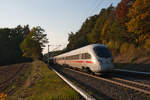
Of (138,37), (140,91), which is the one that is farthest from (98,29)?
(140,91)

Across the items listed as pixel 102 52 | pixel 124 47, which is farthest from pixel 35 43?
pixel 102 52

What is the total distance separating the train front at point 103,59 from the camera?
11.4 m

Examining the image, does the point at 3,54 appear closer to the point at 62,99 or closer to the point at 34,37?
the point at 34,37

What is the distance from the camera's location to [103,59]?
1166 centimetres

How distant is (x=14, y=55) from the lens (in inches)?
Answer: 2992

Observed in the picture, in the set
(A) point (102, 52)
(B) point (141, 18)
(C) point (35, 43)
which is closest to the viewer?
(A) point (102, 52)

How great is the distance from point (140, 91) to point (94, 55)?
570 centimetres

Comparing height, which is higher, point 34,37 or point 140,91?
point 34,37

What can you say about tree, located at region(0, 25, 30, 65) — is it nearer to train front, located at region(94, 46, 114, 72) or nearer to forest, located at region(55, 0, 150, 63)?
forest, located at region(55, 0, 150, 63)

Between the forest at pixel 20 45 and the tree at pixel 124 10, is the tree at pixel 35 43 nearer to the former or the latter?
the forest at pixel 20 45

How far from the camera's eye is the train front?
1141 cm

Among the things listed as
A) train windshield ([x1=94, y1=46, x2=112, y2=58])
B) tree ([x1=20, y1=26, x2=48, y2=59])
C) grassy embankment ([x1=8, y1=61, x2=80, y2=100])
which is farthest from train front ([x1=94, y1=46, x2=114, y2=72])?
tree ([x1=20, y1=26, x2=48, y2=59])

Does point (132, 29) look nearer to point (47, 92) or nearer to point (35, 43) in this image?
point (47, 92)

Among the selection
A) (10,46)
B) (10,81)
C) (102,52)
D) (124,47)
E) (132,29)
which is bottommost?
(10,81)
